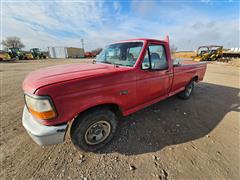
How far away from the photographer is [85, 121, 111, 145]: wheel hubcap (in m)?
2.12

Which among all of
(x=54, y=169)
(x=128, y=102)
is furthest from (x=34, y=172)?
(x=128, y=102)

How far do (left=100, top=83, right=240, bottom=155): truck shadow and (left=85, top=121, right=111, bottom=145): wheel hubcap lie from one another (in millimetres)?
238

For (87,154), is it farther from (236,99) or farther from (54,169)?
(236,99)

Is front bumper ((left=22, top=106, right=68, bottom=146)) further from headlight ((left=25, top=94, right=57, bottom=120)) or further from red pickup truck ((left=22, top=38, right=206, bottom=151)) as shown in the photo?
headlight ((left=25, top=94, right=57, bottom=120))

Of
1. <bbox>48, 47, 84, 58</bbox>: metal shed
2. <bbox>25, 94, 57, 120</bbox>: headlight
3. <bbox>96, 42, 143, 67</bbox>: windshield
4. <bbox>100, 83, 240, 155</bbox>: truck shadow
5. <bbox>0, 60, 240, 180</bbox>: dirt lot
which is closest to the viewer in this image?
<bbox>25, 94, 57, 120</bbox>: headlight

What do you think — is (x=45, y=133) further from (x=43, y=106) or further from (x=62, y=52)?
(x=62, y=52)

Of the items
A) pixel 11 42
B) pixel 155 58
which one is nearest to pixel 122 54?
pixel 155 58

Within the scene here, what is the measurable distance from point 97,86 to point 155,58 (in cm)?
174

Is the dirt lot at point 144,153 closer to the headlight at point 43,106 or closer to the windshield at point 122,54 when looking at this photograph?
the headlight at point 43,106

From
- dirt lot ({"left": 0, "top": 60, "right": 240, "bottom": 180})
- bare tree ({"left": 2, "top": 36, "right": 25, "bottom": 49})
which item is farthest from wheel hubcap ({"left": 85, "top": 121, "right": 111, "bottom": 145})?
bare tree ({"left": 2, "top": 36, "right": 25, "bottom": 49})

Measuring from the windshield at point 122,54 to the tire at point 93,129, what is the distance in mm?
1107

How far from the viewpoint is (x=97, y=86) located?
1.80 metres

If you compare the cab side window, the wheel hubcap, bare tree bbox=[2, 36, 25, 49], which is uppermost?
bare tree bbox=[2, 36, 25, 49]

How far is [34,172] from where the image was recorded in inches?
72.6
